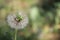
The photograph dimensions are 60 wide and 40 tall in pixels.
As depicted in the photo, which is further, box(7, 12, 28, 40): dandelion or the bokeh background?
the bokeh background

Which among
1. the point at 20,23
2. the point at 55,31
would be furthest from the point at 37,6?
the point at 20,23

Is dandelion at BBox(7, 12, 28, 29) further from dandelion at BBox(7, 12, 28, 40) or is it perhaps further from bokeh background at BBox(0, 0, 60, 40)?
bokeh background at BBox(0, 0, 60, 40)

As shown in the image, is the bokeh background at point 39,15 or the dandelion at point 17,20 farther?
the bokeh background at point 39,15

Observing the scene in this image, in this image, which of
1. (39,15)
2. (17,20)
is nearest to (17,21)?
(17,20)

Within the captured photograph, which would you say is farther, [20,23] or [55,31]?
[55,31]

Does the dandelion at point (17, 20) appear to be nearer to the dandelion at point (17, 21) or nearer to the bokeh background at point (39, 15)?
the dandelion at point (17, 21)

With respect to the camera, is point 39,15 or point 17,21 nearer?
point 17,21

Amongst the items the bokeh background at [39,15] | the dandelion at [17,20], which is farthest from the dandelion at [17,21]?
the bokeh background at [39,15]

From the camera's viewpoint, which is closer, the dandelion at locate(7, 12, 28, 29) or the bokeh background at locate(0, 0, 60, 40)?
the dandelion at locate(7, 12, 28, 29)

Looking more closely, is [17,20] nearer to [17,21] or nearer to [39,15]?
[17,21]

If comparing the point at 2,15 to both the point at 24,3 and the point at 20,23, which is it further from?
the point at 20,23

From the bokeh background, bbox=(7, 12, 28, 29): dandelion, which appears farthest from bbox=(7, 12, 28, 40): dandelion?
the bokeh background
